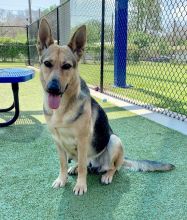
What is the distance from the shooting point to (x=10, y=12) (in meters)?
28.5

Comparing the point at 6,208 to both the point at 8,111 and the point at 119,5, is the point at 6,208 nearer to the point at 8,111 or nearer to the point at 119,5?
the point at 8,111

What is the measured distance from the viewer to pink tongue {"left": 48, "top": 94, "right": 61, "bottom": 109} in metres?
2.43

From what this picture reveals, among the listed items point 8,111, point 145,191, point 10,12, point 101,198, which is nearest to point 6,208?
point 101,198

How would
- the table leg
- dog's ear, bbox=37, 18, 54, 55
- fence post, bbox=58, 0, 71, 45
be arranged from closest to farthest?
dog's ear, bbox=37, 18, 54, 55 → the table leg → fence post, bbox=58, 0, 71, 45

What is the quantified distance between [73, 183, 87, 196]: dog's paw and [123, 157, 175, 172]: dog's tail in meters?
0.57

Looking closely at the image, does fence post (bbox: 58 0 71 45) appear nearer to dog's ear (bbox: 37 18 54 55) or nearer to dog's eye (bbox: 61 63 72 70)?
dog's ear (bbox: 37 18 54 55)

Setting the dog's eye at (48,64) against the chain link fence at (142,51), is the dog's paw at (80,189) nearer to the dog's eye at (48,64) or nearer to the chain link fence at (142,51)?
the dog's eye at (48,64)

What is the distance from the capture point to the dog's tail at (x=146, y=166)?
2.91m

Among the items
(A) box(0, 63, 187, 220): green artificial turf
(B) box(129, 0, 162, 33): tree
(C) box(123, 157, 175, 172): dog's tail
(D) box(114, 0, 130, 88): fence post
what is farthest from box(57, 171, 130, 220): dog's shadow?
(B) box(129, 0, 162, 33): tree

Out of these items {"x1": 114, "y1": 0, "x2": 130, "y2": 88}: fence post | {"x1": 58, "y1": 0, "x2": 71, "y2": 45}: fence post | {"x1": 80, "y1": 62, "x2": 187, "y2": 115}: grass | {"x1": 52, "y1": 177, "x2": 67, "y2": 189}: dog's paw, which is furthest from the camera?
{"x1": 58, "y1": 0, "x2": 71, "y2": 45}: fence post

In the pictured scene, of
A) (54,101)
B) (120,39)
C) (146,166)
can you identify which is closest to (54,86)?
(54,101)

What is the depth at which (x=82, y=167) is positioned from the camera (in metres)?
2.61

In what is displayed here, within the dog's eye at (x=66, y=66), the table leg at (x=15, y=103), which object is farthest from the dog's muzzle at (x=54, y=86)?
the table leg at (x=15, y=103)

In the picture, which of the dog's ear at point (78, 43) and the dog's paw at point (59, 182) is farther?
the dog's paw at point (59, 182)
